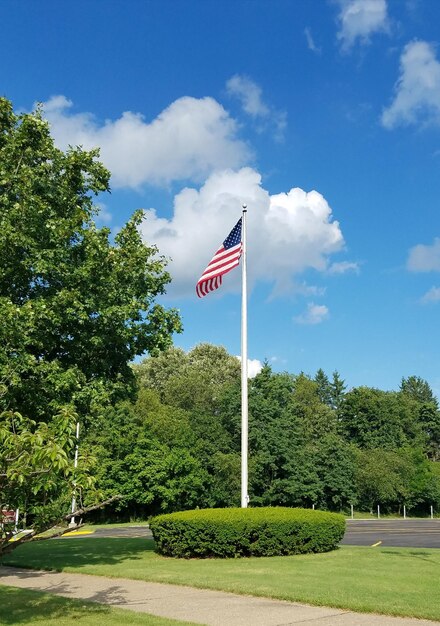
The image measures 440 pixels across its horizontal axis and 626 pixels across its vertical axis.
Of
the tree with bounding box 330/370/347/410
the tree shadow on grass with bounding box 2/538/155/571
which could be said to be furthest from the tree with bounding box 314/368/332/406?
the tree shadow on grass with bounding box 2/538/155/571

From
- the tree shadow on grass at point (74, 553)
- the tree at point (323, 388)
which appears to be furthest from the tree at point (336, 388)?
the tree shadow on grass at point (74, 553)

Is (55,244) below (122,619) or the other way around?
the other way around

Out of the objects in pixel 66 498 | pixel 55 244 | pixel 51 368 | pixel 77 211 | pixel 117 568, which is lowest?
pixel 117 568

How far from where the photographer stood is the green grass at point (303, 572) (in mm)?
10430

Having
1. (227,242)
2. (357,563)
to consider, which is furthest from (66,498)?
(227,242)

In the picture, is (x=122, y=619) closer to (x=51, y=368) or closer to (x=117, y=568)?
(x=117, y=568)

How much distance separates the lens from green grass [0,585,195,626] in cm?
873

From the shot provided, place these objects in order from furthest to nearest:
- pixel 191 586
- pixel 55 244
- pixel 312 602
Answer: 1. pixel 55 244
2. pixel 191 586
3. pixel 312 602

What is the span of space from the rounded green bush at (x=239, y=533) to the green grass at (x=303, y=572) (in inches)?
19.7

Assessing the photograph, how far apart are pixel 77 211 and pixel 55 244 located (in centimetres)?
136

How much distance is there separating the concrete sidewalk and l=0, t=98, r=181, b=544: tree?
3973 mm

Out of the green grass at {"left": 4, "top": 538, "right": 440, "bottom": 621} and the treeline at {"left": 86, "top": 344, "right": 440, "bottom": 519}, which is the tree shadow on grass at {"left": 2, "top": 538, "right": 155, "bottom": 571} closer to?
the green grass at {"left": 4, "top": 538, "right": 440, "bottom": 621}

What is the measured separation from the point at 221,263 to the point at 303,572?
10.1 meters

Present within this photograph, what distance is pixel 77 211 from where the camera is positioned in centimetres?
1795
